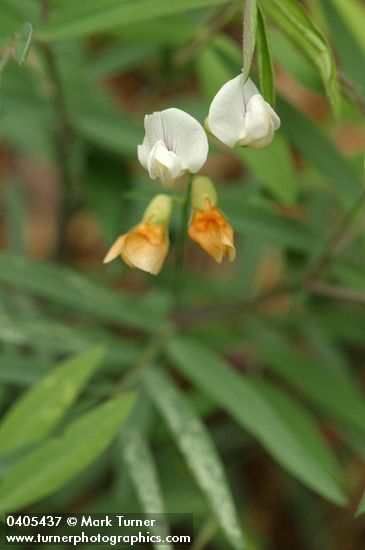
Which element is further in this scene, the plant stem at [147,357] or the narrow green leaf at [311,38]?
the plant stem at [147,357]

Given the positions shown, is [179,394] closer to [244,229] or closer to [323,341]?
[244,229]

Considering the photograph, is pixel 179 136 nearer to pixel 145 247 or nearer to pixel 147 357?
pixel 145 247

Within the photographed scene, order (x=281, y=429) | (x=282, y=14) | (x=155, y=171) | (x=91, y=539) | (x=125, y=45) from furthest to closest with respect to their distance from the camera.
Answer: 1. (x=125, y=45)
2. (x=91, y=539)
3. (x=281, y=429)
4. (x=282, y=14)
5. (x=155, y=171)

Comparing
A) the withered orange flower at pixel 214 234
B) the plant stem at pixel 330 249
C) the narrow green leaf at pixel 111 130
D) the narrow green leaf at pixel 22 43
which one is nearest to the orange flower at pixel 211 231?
the withered orange flower at pixel 214 234

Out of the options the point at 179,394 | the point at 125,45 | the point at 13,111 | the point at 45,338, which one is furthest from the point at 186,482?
the point at 125,45

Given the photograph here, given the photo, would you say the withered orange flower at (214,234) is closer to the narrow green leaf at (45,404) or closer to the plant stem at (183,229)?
the plant stem at (183,229)

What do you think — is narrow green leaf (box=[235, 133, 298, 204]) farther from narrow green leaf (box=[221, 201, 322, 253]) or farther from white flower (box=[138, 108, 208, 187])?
white flower (box=[138, 108, 208, 187])
